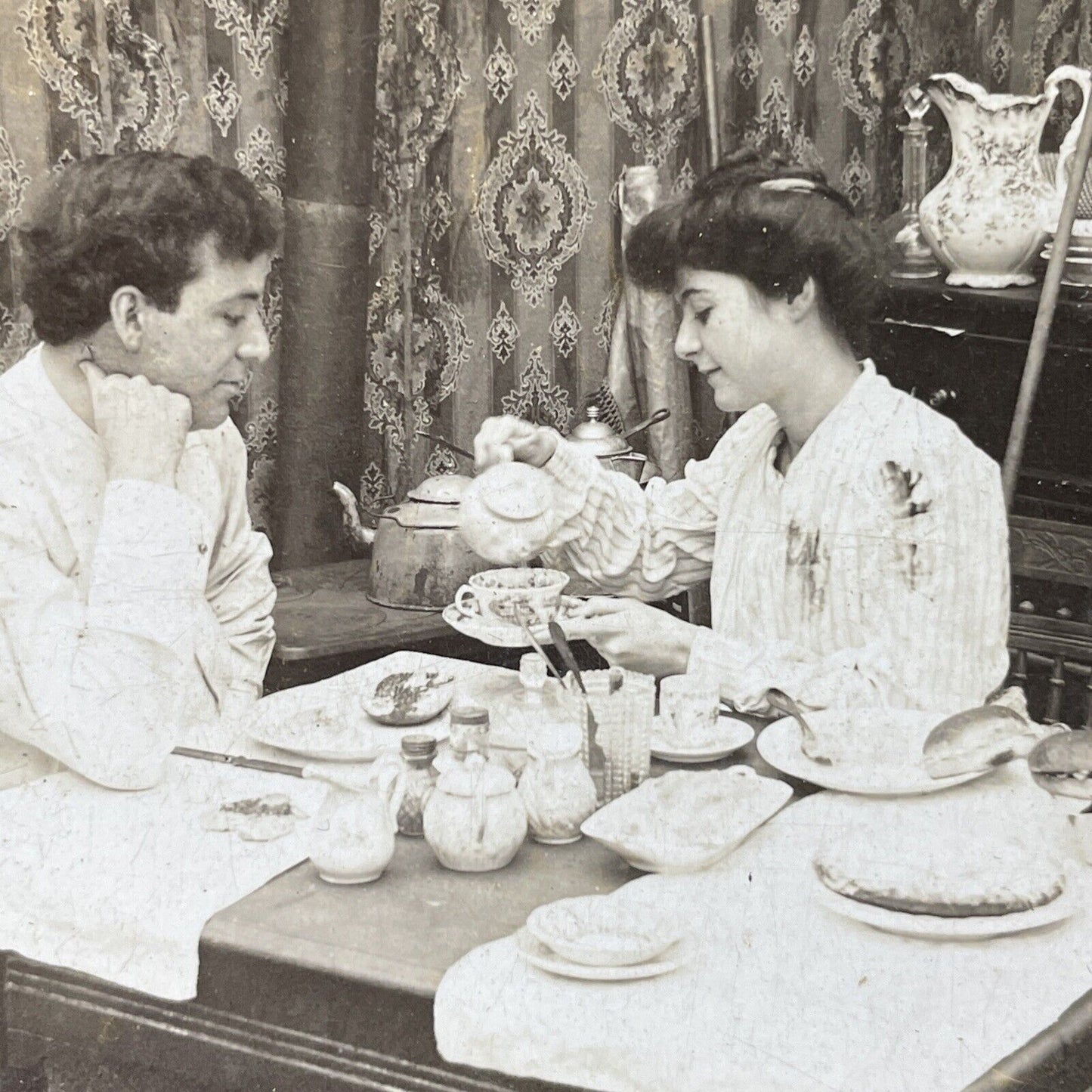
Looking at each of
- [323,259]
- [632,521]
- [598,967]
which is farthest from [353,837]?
[323,259]

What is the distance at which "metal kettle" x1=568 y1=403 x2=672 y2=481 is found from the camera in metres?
2.62

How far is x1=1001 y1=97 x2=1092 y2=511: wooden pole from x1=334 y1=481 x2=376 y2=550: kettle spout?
3.86ft

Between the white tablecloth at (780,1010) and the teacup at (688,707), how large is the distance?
46 cm

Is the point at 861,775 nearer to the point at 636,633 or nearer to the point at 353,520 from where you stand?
the point at 636,633

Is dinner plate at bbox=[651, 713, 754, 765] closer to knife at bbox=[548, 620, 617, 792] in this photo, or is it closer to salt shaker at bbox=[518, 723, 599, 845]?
knife at bbox=[548, 620, 617, 792]

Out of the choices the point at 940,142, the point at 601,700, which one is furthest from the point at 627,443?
the point at 601,700

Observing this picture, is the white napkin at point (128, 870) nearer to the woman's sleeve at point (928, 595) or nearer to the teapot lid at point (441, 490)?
the woman's sleeve at point (928, 595)

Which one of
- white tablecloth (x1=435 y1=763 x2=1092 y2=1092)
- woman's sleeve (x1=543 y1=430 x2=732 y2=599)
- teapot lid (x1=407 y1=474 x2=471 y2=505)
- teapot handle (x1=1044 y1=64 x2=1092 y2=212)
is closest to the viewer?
white tablecloth (x1=435 y1=763 x2=1092 y2=1092)

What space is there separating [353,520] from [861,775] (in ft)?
4.33

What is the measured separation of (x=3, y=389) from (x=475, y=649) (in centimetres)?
119

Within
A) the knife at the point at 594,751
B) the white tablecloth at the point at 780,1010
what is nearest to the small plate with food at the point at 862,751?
the knife at the point at 594,751

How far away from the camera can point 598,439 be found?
2629mm

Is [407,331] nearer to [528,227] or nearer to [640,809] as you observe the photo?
[528,227]

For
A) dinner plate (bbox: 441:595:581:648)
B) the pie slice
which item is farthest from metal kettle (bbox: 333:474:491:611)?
the pie slice
